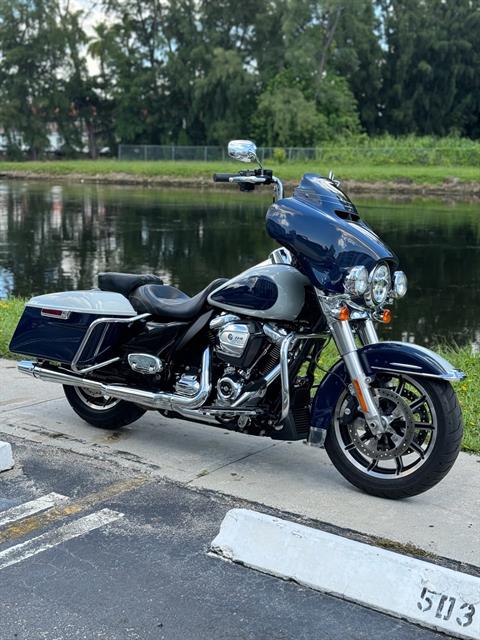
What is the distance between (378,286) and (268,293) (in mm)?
589

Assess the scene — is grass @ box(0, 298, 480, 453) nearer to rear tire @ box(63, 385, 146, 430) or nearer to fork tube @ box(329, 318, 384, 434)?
fork tube @ box(329, 318, 384, 434)

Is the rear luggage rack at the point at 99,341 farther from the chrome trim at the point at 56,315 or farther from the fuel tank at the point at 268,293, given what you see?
the fuel tank at the point at 268,293

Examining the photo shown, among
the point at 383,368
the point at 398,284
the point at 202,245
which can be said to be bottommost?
the point at 202,245

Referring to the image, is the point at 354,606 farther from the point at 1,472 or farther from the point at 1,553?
the point at 1,472

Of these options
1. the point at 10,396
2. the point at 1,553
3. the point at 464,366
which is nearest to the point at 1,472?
the point at 1,553

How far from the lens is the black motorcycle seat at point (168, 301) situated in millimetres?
4910

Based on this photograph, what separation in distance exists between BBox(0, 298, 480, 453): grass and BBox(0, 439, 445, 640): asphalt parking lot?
6.33 feet

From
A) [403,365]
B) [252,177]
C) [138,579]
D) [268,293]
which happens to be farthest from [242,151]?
[138,579]

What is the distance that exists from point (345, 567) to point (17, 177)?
56.1m

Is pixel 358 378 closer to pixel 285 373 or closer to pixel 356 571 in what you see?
pixel 285 373

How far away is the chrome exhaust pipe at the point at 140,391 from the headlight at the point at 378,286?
104 cm

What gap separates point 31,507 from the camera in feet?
14.0

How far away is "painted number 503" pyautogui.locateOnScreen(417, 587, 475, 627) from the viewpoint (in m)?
3.12

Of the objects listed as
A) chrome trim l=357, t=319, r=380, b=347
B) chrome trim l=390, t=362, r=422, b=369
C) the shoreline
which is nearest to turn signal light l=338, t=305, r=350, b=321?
chrome trim l=357, t=319, r=380, b=347
